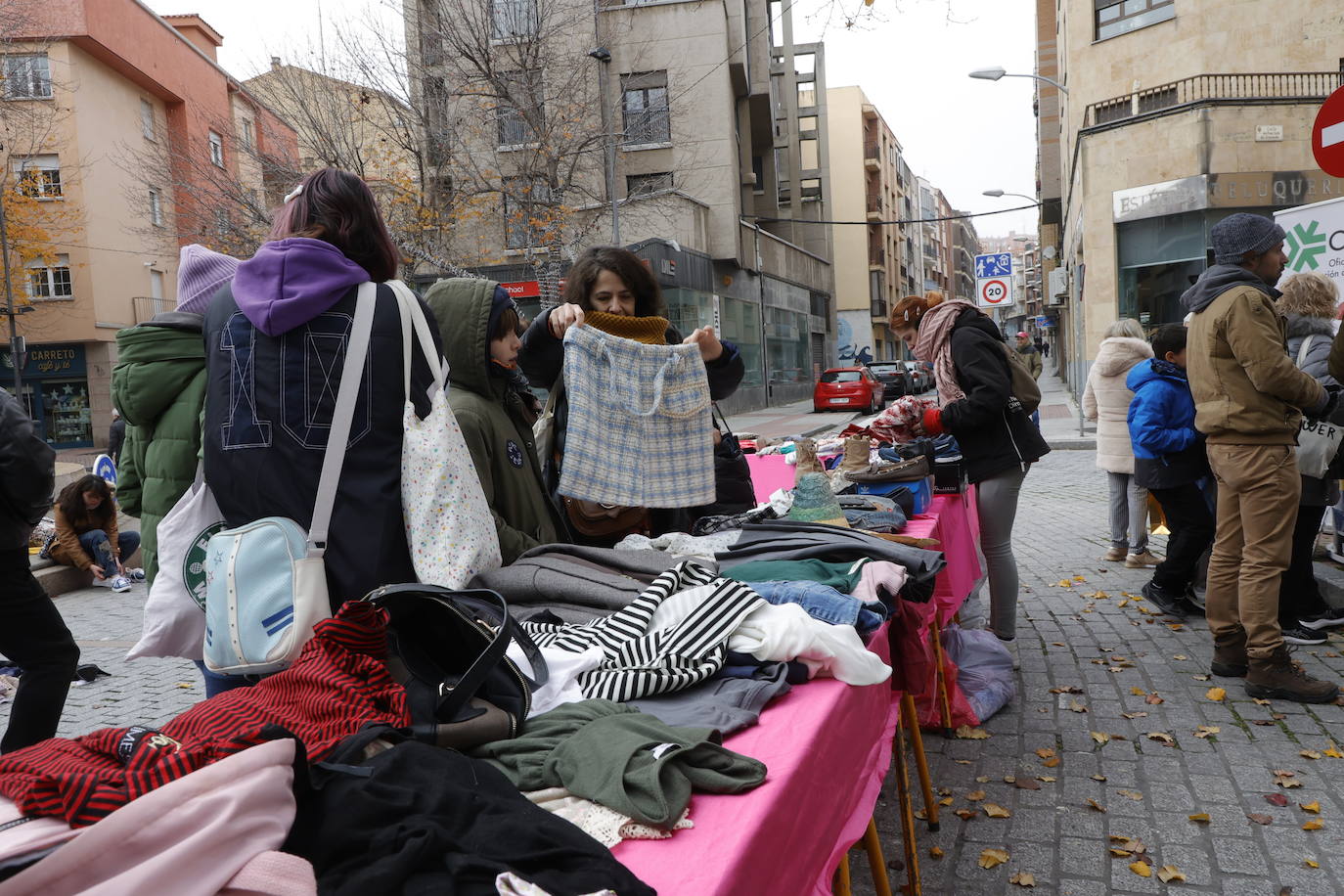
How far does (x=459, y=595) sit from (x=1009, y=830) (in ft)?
8.24

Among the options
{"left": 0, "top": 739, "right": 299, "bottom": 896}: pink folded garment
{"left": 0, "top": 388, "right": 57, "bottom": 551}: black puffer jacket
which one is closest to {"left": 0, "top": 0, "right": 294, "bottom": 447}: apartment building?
{"left": 0, "top": 388, "right": 57, "bottom": 551}: black puffer jacket

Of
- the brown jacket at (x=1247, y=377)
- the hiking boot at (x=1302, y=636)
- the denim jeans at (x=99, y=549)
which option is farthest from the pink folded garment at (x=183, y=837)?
the denim jeans at (x=99, y=549)

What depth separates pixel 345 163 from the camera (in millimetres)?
21281

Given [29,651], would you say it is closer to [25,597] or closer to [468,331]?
[25,597]

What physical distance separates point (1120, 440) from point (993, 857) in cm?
508

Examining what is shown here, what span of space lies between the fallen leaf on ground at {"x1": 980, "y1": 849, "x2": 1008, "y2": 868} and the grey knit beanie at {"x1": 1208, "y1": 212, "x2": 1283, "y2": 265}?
9.77 feet

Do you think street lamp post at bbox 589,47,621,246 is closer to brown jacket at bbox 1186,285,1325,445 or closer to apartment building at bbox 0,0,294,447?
apartment building at bbox 0,0,294,447

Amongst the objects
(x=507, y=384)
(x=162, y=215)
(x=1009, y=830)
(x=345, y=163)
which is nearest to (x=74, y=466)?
(x=345, y=163)

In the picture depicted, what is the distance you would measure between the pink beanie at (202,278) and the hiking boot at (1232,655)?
478 cm

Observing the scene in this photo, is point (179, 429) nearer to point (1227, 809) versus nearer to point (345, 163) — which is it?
point (1227, 809)

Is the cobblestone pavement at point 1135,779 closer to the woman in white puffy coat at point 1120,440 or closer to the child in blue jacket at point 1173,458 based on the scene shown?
the child in blue jacket at point 1173,458

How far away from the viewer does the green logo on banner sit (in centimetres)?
757

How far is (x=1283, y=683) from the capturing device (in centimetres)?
449

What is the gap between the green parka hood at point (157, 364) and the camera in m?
2.52
